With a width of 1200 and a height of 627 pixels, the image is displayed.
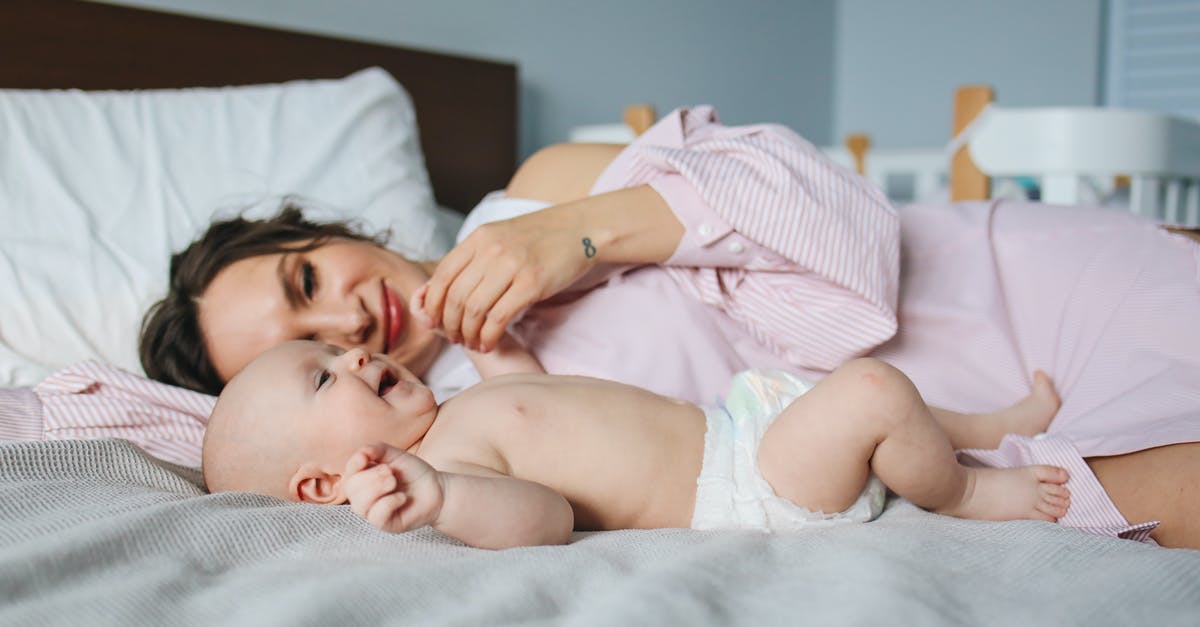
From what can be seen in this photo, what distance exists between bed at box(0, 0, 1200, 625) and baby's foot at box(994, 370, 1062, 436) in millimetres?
278

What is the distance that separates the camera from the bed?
1.73 feet

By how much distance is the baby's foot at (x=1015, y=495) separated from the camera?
0.83 meters

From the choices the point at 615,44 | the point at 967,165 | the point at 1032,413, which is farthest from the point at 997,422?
the point at 615,44

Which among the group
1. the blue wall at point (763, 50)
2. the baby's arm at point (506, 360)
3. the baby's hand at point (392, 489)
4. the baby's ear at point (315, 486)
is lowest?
the baby's ear at point (315, 486)

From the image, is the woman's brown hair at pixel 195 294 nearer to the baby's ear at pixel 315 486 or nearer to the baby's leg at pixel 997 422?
the baby's ear at pixel 315 486

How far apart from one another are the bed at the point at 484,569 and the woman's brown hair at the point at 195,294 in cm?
25

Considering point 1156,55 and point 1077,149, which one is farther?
point 1156,55

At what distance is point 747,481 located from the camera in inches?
32.0

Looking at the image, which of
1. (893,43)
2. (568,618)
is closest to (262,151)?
(568,618)

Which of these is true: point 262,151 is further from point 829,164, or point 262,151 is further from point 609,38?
point 609,38

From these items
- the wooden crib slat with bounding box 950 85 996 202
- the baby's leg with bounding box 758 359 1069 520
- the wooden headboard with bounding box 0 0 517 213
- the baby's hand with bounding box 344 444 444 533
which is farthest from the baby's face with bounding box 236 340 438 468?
the wooden crib slat with bounding box 950 85 996 202

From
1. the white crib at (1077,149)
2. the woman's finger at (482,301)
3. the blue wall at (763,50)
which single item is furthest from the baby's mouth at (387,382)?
the blue wall at (763,50)

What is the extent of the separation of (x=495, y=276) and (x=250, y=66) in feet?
3.45

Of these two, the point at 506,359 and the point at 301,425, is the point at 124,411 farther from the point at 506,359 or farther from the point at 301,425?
the point at 506,359
